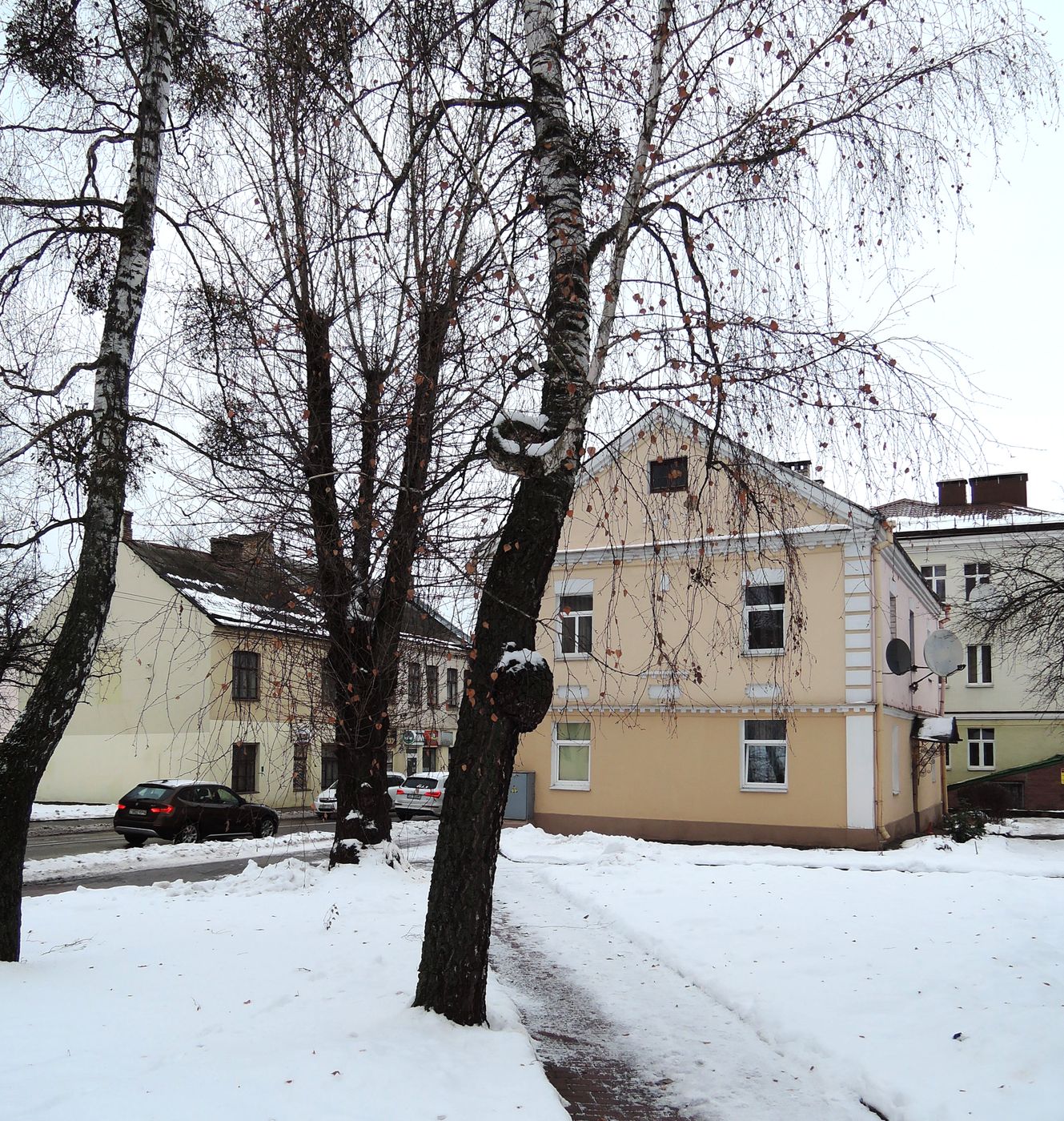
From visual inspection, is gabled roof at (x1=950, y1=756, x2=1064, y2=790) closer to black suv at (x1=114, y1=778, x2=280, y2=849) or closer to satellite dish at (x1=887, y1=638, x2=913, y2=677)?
satellite dish at (x1=887, y1=638, x2=913, y2=677)

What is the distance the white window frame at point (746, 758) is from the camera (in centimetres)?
2044

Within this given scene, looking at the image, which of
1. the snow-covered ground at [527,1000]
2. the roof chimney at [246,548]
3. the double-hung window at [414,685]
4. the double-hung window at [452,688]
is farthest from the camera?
the double-hung window at [414,685]

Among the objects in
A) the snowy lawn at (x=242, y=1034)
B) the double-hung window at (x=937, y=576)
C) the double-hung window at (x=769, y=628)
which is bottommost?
the snowy lawn at (x=242, y=1034)

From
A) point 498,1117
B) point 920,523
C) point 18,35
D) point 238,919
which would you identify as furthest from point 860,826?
point 920,523

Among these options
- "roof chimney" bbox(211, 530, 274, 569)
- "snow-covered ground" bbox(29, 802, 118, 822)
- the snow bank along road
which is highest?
"roof chimney" bbox(211, 530, 274, 569)

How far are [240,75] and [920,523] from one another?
125 feet

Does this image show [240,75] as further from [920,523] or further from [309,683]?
[920,523]

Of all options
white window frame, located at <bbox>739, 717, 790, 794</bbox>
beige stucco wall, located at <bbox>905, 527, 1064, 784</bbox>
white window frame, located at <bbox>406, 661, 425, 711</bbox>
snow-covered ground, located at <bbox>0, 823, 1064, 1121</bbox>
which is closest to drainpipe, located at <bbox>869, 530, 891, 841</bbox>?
white window frame, located at <bbox>739, 717, 790, 794</bbox>

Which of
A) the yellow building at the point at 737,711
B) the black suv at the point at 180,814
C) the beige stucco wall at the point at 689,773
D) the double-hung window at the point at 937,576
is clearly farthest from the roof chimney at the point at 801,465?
the double-hung window at the point at 937,576

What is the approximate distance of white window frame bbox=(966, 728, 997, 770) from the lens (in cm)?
4000

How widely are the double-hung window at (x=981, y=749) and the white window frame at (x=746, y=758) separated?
2376 cm

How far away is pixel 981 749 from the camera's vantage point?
40.2 metres

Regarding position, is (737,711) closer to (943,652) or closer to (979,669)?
(943,652)

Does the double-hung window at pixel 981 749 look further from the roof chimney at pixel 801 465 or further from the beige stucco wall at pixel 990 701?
the roof chimney at pixel 801 465
